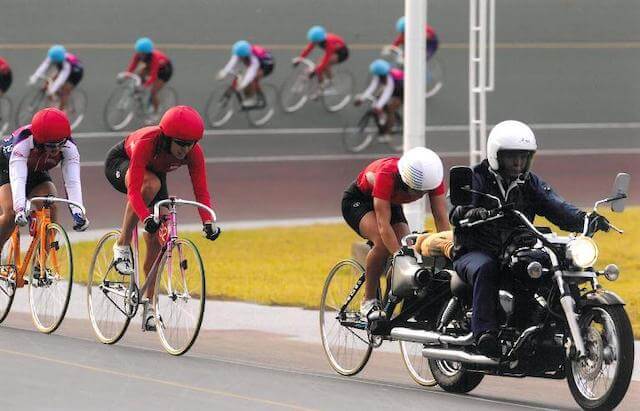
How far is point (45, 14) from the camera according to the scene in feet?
119

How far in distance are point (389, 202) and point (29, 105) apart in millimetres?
19639

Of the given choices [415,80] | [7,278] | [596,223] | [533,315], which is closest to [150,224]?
[7,278]

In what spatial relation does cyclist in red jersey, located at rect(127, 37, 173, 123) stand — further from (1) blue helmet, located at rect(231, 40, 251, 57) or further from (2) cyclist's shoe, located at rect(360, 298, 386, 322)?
(2) cyclist's shoe, located at rect(360, 298, 386, 322)

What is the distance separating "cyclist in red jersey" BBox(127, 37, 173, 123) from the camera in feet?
96.7

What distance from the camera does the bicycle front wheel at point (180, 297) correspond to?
422 inches

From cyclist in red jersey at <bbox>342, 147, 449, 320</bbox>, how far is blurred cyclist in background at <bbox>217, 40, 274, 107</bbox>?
19.6 m

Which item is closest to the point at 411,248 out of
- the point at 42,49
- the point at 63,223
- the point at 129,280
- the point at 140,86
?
the point at 129,280

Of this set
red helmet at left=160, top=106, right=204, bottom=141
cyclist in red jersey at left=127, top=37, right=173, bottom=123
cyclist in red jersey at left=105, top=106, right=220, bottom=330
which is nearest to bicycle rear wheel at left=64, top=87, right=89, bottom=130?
cyclist in red jersey at left=127, top=37, right=173, bottom=123

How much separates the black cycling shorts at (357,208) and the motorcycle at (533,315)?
27.9 inches

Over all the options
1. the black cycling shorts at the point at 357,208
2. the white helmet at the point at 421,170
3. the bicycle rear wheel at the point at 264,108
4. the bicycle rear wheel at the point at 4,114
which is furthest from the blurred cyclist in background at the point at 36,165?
the bicycle rear wheel at the point at 264,108

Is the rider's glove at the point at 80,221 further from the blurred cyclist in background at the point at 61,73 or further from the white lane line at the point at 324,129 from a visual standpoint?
the white lane line at the point at 324,129

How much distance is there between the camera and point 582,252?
852cm

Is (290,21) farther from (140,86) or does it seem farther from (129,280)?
(129,280)

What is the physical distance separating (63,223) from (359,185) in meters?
10.9
